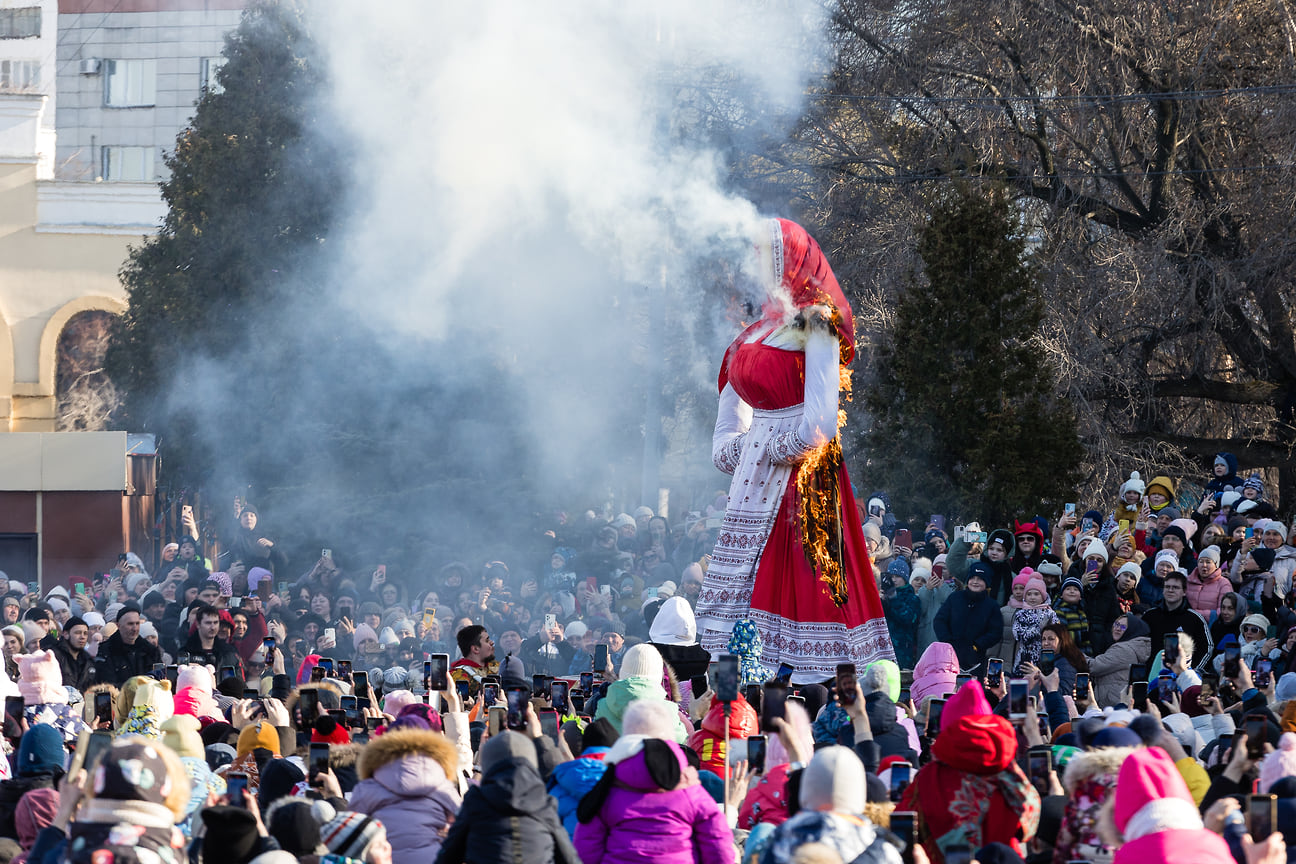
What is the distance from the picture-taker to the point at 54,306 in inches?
1368

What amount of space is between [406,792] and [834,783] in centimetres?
141

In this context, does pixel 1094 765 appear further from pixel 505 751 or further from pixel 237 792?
pixel 237 792

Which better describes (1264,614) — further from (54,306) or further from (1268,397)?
(54,306)

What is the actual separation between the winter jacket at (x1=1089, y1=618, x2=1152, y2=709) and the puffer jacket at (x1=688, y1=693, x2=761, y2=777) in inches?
145

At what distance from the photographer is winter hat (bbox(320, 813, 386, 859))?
482 centimetres

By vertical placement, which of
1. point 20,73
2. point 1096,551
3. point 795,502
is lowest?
point 1096,551

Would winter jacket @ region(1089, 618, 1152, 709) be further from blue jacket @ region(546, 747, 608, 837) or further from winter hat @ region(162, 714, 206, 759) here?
winter hat @ region(162, 714, 206, 759)

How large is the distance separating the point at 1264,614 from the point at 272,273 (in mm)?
14247

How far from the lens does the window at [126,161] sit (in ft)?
152

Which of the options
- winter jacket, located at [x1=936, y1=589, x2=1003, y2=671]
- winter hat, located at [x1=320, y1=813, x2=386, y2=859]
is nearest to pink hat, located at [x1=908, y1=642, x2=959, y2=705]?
winter jacket, located at [x1=936, y1=589, x2=1003, y2=671]

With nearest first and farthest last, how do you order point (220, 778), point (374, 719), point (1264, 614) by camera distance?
point (220, 778)
point (374, 719)
point (1264, 614)

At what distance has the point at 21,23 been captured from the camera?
43625 millimetres

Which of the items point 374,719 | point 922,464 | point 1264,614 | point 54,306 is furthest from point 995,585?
point 54,306

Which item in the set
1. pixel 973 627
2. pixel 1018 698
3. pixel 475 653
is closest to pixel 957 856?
pixel 1018 698
